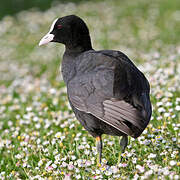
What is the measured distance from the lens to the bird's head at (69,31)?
4879 mm

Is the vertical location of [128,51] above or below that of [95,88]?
below

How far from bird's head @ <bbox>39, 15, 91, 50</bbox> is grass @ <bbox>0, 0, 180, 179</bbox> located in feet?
4.60

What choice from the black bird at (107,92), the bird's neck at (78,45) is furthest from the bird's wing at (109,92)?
the bird's neck at (78,45)

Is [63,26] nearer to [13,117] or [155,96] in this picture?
[155,96]

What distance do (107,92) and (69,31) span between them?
121 centimetres

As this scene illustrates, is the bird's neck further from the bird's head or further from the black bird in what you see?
the black bird

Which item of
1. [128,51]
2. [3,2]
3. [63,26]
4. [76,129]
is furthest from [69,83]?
[3,2]

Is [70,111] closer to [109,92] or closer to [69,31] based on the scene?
[69,31]

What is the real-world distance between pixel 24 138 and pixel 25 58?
21.9 ft

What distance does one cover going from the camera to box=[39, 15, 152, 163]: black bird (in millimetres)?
3932

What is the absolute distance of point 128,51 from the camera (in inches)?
443

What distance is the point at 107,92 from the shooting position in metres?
4.10

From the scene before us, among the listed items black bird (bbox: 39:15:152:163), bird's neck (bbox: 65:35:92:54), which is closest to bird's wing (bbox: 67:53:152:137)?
black bird (bbox: 39:15:152:163)

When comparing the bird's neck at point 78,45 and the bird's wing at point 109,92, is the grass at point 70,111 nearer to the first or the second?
the bird's wing at point 109,92
